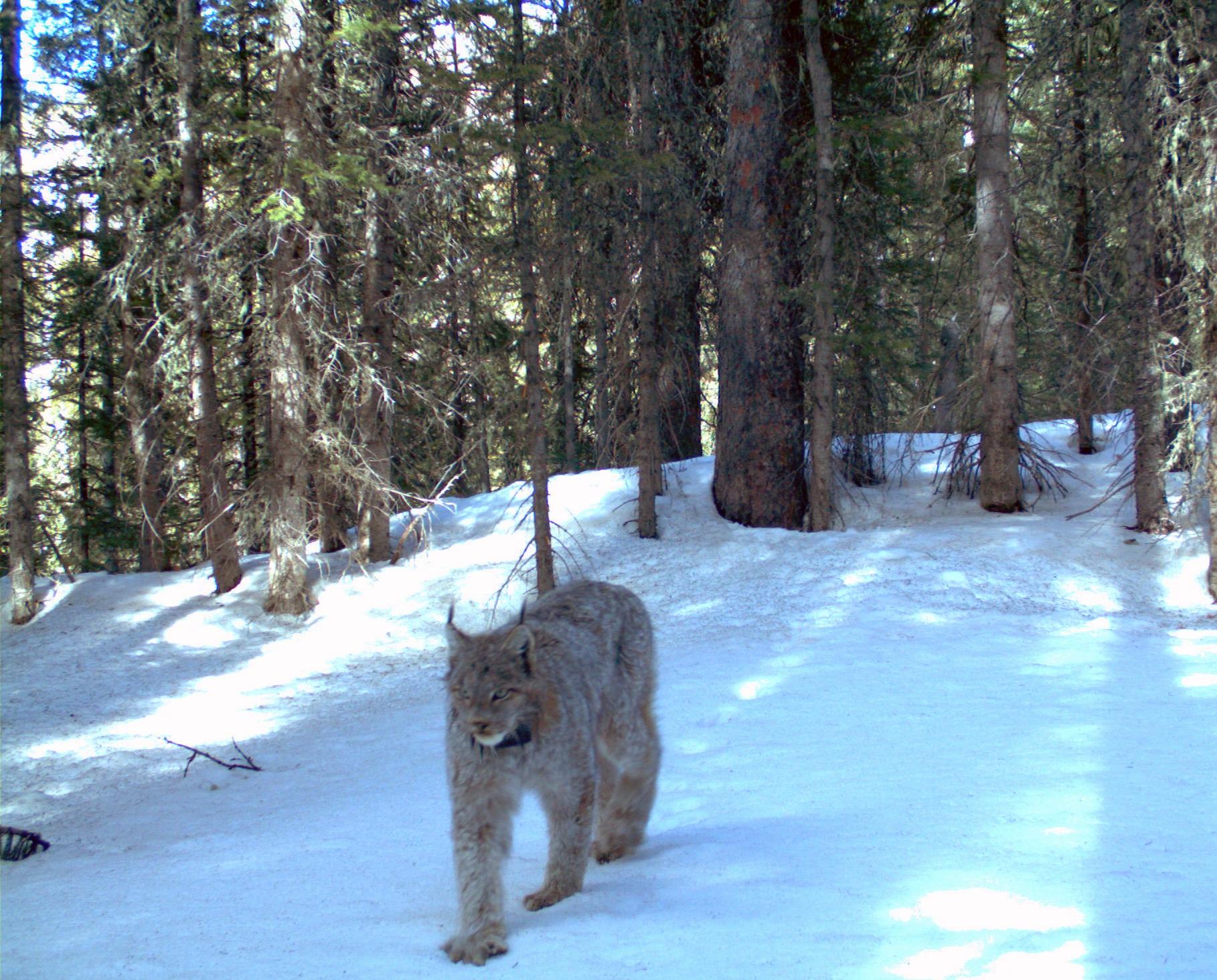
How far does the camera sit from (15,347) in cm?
1470

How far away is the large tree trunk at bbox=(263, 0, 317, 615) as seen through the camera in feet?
43.7

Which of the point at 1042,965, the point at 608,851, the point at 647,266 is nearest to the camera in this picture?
the point at 1042,965

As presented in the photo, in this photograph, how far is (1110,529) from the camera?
13.2 meters

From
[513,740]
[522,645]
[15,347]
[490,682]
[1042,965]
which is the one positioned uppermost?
[15,347]

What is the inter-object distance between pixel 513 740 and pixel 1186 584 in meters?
10.6

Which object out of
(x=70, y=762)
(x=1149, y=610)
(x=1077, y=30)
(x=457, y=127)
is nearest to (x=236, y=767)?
(x=70, y=762)

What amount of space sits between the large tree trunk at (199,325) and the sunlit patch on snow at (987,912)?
1216cm

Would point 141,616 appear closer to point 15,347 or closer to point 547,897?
point 15,347

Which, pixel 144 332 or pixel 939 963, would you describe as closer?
pixel 939 963

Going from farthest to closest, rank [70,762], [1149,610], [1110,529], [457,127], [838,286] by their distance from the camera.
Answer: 1. [838,286]
2. [1110,529]
3. [457,127]
4. [1149,610]
5. [70,762]

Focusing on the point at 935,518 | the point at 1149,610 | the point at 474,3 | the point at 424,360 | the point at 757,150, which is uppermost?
the point at 474,3

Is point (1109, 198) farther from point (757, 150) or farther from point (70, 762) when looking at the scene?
point (70, 762)

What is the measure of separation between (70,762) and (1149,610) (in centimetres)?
1236

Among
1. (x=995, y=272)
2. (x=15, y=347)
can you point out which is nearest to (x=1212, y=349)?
(x=995, y=272)
